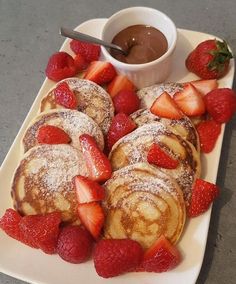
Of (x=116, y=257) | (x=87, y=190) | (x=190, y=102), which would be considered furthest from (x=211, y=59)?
(x=116, y=257)

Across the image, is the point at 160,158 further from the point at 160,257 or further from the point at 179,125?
the point at 160,257

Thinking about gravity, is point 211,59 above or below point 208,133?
above

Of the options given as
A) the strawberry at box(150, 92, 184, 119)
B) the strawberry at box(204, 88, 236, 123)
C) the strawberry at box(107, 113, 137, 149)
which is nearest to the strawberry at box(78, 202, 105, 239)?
the strawberry at box(107, 113, 137, 149)

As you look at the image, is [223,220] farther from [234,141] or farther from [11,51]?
[11,51]

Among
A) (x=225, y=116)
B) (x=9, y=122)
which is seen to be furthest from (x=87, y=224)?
(x=9, y=122)

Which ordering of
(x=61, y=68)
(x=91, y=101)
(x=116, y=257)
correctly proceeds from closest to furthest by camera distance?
(x=116, y=257), (x=91, y=101), (x=61, y=68)

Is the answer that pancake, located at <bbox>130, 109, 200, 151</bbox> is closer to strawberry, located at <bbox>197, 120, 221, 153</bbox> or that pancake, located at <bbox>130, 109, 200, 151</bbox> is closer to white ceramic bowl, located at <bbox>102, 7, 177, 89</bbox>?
strawberry, located at <bbox>197, 120, 221, 153</bbox>
